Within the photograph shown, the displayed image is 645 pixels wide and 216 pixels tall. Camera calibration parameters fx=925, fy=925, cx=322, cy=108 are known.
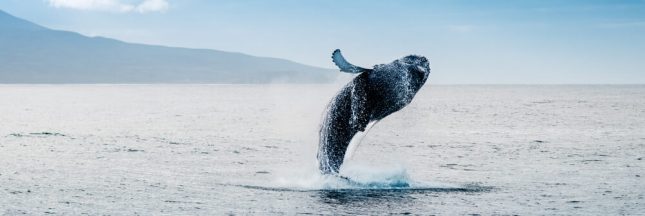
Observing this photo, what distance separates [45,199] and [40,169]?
6607mm

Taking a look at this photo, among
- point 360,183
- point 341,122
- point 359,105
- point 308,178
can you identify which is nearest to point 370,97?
point 359,105

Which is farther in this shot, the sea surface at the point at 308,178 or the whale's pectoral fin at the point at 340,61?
the sea surface at the point at 308,178

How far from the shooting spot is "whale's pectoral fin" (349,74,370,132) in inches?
795

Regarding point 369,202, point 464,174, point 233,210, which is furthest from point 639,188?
point 233,210

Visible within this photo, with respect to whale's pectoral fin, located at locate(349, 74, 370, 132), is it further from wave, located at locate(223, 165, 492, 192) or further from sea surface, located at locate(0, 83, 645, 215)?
wave, located at locate(223, 165, 492, 192)

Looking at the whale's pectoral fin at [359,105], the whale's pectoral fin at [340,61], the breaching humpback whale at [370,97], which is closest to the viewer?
the whale's pectoral fin at [340,61]

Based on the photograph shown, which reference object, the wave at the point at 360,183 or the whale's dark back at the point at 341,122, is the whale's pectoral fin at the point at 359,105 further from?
the wave at the point at 360,183

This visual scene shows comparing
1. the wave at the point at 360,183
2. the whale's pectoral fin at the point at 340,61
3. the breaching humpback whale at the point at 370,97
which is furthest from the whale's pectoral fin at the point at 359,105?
the wave at the point at 360,183

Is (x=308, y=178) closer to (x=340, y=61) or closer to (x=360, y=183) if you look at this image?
(x=360, y=183)

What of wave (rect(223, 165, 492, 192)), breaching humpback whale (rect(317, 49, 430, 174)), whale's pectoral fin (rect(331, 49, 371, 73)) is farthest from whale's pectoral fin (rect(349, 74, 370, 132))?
wave (rect(223, 165, 492, 192))

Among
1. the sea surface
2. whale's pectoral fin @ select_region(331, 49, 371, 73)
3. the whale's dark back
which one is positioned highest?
whale's pectoral fin @ select_region(331, 49, 371, 73)

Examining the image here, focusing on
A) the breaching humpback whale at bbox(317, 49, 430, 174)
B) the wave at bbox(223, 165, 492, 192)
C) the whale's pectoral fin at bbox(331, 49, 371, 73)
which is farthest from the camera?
the wave at bbox(223, 165, 492, 192)

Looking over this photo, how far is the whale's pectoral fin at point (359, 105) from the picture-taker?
20.2 metres

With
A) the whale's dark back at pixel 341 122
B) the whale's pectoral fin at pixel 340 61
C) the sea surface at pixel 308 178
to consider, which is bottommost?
the sea surface at pixel 308 178
